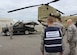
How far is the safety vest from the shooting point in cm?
589

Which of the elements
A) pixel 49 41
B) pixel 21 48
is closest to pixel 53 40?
pixel 49 41

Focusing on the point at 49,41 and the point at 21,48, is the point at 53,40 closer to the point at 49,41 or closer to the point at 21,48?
the point at 49,41

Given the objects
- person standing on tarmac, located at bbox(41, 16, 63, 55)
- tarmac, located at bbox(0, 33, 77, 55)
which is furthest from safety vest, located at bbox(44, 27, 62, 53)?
tarmac, located at bbox(0, 33, 77, 55)

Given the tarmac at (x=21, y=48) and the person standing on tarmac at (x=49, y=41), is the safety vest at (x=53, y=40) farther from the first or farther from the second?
the tarmac at (x=21, y=48)

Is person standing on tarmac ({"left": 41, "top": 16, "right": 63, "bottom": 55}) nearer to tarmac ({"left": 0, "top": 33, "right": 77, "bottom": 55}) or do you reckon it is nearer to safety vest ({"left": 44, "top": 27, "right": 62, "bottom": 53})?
safety vest ({"left": 44, "top": 27, "right": 62, "bottom": 53})

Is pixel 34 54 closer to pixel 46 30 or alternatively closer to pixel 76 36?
pixel 76 36

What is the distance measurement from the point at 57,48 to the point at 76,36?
148 inches

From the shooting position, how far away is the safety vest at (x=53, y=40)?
5891mm

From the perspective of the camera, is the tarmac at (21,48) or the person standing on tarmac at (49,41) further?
the tarmac at (21,48)

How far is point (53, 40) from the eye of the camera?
5.89 metres

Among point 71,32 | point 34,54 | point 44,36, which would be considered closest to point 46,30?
point 44,36

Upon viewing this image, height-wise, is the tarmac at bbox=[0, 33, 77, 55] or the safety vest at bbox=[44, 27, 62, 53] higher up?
the safety vest at bbox=[44, 27, 62, 53]

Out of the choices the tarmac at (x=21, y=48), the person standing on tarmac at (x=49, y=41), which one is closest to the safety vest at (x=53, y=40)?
the person standing on tarmac at (x=49, y=41)

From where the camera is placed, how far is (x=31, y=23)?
31.5 m
